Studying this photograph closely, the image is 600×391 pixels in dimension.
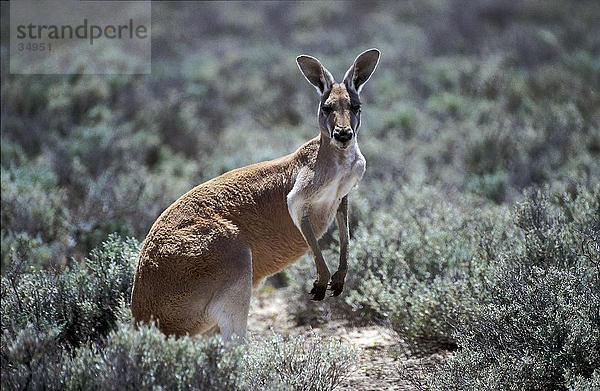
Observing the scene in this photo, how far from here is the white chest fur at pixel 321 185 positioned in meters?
4.83

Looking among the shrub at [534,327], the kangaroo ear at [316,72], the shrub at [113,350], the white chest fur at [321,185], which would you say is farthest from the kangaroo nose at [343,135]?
the shrub at [534,327]

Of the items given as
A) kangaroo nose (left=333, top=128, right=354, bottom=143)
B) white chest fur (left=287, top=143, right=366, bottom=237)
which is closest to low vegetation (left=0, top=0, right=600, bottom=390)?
white chest fur (left=287, top=143, right=366, bottom=237)

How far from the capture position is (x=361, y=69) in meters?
5.15

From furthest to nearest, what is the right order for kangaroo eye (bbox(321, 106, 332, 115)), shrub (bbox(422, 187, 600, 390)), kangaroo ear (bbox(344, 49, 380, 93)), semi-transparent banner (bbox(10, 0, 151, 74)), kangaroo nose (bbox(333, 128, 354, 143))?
semi-transparent banner (bbox(10, 0, 151, 74)), kangaroo ear (bbox(344, 49, 380, 93)), kangaroo eye (bbox(321, 106, 332, 115)), kangaroo nose (bbox(333, 128, 354, 143)), shrub (bbox(422, 187, 600, 390))

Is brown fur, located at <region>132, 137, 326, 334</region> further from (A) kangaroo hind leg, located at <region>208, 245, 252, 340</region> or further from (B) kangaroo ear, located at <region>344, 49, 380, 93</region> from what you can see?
(B) kangaroo ear, located at <region>344, 49, 380, 93</region>

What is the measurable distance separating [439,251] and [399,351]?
99 centimetres

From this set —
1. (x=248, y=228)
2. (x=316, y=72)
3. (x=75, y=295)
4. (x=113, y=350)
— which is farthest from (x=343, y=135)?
(x=75, y=295)

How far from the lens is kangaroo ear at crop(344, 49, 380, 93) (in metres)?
5.07

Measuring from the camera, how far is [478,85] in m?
14.1

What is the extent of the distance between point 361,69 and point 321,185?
89 cm

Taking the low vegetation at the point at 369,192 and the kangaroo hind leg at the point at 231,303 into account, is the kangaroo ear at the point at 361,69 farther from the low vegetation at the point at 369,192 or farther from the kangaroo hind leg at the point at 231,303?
the low vegetation at the point at 369,192

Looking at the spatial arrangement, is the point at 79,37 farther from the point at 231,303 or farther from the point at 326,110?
the point at 231,303

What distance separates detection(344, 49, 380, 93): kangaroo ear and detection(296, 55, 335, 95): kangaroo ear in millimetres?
119

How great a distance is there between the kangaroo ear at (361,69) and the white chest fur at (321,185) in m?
0.46
